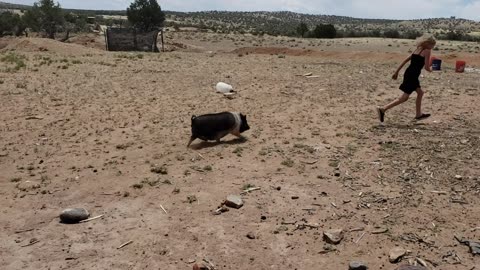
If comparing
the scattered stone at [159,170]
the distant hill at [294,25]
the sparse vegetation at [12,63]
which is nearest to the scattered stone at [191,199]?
the scattered stone at [159,170]

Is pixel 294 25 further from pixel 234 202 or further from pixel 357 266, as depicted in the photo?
pixel 357 266

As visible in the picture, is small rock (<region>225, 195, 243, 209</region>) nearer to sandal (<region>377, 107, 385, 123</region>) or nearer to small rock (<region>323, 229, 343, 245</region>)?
small rock (<region>323, 229, 343, 245</region>)

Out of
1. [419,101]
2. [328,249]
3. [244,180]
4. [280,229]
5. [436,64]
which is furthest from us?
[436,64]

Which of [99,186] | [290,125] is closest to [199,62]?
[290,125]

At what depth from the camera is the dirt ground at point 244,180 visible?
4.67 meters

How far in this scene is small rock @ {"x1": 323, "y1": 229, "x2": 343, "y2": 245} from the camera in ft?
15.4

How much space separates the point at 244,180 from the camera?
6148 mm

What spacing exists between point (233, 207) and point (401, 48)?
31922mm

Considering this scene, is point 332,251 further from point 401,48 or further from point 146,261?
point 401,48

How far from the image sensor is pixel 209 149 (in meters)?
7.49

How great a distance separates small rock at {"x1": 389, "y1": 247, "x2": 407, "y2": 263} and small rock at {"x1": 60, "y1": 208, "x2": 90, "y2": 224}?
3107mm

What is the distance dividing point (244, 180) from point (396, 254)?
2213 millimetres

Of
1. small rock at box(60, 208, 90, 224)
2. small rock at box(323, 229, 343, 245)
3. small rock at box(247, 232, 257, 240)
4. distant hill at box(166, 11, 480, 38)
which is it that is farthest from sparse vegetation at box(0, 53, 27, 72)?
distant hill at box(166, 11, 480, 38)

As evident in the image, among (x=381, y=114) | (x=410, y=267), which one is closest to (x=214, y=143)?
(x=381, y=114)
